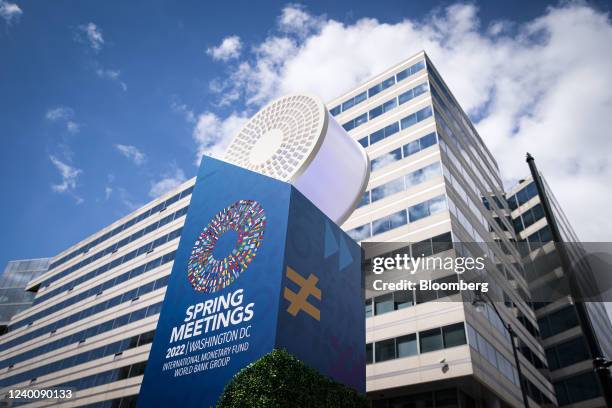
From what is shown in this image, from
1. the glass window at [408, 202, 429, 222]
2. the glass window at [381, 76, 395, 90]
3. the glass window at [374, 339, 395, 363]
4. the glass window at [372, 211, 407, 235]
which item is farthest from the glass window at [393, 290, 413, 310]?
the glass window at [381, 76, 395, 90]

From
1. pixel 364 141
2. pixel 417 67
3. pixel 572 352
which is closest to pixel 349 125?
pixel 364 141

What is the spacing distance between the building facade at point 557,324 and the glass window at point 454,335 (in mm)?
16650

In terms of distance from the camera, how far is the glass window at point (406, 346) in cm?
3225

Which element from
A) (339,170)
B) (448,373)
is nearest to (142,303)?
(448,373)

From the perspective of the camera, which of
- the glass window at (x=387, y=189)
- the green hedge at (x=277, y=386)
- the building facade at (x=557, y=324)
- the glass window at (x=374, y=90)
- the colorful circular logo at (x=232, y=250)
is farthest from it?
the glass window at (x=374, y=90)

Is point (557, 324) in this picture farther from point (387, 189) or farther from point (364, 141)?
point (364, 141)

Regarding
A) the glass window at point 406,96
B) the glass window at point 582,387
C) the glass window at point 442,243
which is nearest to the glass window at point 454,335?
the glass window at point 442,243

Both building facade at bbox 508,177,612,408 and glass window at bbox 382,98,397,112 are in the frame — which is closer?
building facade at bbox 508,177,612,408

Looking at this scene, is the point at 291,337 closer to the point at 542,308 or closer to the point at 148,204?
the point at 542,308

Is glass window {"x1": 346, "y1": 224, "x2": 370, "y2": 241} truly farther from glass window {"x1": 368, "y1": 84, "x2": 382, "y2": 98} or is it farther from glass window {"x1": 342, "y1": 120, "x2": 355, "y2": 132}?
glass window {"x1": 368, "y1": 84, "x2": 382, "y2": 98}

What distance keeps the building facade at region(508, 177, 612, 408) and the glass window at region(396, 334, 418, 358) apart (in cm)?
1797

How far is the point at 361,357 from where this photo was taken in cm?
2052

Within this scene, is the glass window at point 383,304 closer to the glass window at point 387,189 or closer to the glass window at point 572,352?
the glass window at point 387,189

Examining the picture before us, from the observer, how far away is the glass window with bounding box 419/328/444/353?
31.3 meters
